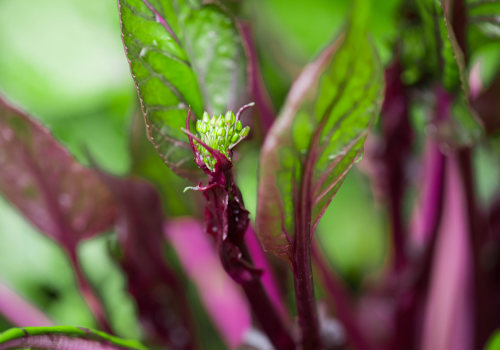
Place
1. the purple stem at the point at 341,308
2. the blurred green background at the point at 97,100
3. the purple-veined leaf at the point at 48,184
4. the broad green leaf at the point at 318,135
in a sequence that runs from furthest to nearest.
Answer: the blurred green background at the point at 97,100
the purple stem at the point at 341,308
the purple-veined leaf at the point at 48,184
the broad green leaf at the point at 318,135

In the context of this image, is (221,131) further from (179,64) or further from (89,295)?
(89,295)

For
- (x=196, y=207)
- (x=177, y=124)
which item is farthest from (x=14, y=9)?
(x=177, y=124)

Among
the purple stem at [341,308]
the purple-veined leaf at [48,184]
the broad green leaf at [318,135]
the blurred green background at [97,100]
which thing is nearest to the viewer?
the broad green leaf at [318,135]

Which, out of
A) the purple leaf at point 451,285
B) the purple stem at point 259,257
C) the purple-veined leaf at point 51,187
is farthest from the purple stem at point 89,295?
the purple leaf at point 451,285

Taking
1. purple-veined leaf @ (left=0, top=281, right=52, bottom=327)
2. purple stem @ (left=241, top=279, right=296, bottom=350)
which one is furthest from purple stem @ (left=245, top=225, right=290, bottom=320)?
purple-veined leaf @ (left=0, top=281, right=52, bottom=327)

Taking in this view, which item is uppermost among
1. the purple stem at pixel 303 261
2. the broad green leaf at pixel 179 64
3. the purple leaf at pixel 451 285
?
the broad green leaf at pixel 179 64

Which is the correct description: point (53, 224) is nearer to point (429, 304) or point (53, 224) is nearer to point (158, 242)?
point (158, 242)

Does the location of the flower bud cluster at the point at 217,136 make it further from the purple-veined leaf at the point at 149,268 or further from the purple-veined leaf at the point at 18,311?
the purple-veined leaf at the point at 18,311
